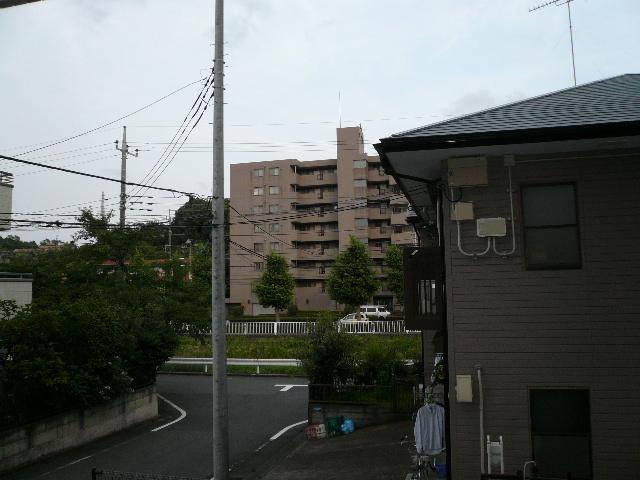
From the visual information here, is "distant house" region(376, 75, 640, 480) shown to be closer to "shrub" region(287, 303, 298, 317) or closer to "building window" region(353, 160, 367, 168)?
"shrub" region(287, 303, 298, 317)

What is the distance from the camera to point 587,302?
7203mm

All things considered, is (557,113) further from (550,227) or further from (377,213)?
(377,213)

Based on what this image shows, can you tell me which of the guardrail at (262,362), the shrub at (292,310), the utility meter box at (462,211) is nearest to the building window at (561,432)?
the utility meter box at (462,211)

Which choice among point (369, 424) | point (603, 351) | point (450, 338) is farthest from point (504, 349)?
point (369, 424)

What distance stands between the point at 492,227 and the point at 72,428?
41.9 feet

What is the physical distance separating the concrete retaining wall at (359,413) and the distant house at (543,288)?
7.55 meters

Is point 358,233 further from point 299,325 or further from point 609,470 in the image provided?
point 609,470

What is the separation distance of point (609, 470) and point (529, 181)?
3874 millimetres

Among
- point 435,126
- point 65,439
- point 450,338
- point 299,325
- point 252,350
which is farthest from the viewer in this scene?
point 299,325

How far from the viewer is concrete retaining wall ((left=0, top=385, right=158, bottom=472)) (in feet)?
41.4

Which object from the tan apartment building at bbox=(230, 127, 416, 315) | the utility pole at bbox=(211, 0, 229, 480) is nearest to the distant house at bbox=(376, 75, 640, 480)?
the utility pole at bbox=(211, 0, 229, 480)

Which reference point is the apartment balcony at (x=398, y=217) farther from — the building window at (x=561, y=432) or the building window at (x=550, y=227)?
the building window at (x=561, y=432)

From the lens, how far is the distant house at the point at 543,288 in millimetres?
7012

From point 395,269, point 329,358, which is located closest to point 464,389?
point 329,358
